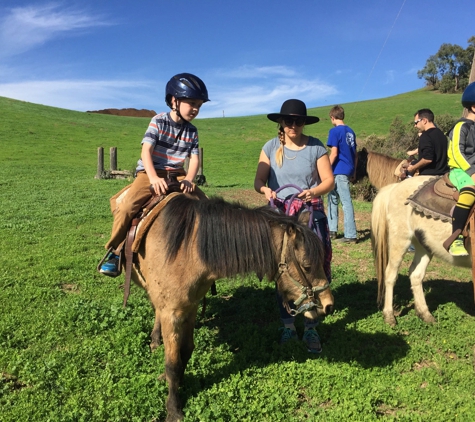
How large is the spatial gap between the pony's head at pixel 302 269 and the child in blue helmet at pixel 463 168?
2.02m

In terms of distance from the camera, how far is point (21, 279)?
520 cm

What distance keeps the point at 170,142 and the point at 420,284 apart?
3811 millimetres

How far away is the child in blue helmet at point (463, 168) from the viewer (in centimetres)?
378

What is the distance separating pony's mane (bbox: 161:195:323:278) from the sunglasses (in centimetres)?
115

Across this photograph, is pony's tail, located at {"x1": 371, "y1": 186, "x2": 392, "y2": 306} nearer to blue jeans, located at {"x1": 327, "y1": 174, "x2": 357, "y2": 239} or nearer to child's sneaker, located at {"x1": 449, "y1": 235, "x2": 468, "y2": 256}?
child's sneaker, located at {"x1": 449, "y1": 235, "x2": 468, "y2": 256}

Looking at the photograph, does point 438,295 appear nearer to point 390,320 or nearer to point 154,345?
point 390,320

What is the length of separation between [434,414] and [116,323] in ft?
10.8

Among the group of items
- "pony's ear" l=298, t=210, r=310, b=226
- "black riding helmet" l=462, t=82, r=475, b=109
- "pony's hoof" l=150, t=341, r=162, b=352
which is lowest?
"pony's hoof" l=150, t=341, r=162, b=352

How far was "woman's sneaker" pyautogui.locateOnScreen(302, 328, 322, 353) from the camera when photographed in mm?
3797

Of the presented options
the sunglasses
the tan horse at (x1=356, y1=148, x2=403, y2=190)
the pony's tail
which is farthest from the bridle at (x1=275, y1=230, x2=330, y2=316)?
the tan horse at (x1=356, y1=148, x2=403, y2=190)

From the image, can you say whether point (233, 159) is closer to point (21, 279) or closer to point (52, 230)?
point (52, 230)

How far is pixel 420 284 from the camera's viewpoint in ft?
15.9

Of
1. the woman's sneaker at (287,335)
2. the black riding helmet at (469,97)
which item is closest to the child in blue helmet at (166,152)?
the woman's sneaker at (287,335)

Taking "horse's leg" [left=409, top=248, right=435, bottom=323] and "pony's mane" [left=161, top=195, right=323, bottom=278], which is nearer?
"pony's mane" [left=161, top=195, right=323, bottom=278]
